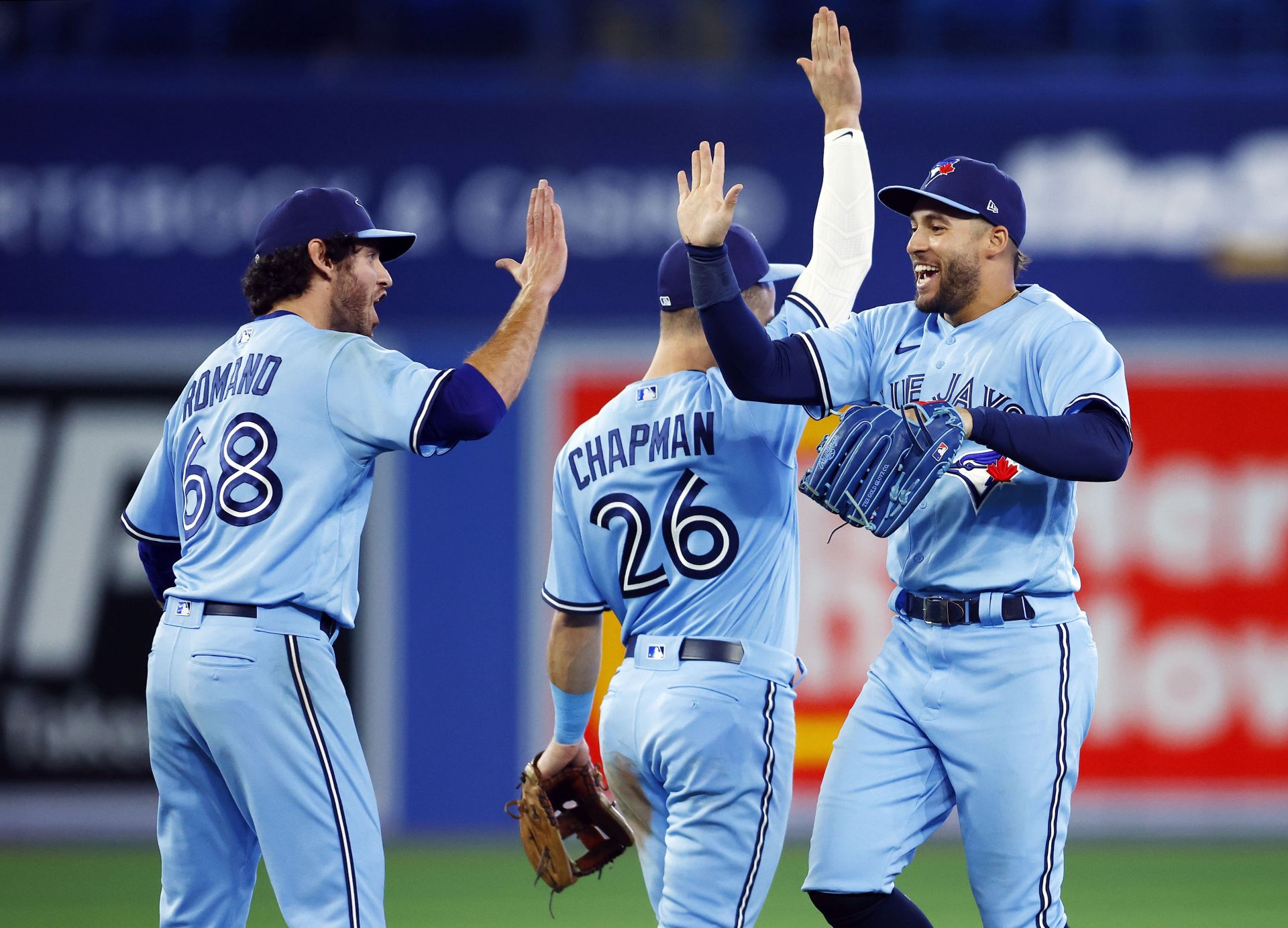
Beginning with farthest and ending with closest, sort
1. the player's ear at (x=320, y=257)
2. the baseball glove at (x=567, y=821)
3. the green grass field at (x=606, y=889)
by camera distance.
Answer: the green grass field at (x=606, y=889), the baseball glove at (x=567, y=821), the player's ear at (x=320, y=257)

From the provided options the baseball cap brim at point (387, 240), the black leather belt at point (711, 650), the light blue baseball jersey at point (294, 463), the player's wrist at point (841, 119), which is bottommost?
the black leather belt at point (711, 650)

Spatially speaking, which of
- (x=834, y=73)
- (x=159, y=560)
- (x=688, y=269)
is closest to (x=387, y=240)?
(x=688, y=269)

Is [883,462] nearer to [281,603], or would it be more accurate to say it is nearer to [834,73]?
[834,73]

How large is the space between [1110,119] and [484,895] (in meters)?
5.93

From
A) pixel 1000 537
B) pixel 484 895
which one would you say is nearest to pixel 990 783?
pixel 1000 537

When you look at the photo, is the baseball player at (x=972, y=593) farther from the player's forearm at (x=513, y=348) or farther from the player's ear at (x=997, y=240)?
the player's forearm at (x=513, y=348)

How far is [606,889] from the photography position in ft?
25.0

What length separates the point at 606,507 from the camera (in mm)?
3955

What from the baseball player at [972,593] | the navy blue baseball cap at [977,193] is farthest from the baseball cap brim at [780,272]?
the navy blue baseball cap at [977,193]

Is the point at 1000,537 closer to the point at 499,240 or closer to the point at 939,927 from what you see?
the point at 939,927

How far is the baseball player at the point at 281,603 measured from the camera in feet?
11.7

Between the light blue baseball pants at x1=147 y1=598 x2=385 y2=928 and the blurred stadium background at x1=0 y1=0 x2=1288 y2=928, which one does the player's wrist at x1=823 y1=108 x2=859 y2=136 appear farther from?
the blurred stadium background at x1=0 y1=0 x2=1288 y2=928

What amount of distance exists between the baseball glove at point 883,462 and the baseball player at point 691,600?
→ 228 mm

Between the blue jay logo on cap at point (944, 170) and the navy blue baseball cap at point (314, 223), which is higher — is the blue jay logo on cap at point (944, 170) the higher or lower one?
the higher one
